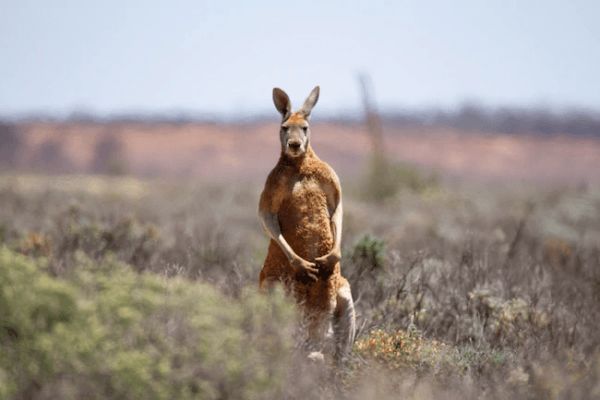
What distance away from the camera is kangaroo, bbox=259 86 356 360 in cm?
729

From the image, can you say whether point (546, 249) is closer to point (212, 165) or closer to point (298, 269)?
point (298, 269)

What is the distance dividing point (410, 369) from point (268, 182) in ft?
6.15

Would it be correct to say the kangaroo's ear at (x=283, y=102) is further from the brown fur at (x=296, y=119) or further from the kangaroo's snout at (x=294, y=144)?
the kangaroo's snout at (x=294, y=144)

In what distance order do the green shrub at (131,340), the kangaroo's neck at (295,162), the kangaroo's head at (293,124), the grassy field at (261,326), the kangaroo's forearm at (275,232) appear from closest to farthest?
1. the green shrub at (131,340)
2. the grassy field at (261,326)
3. the kangaroo's forearm at (275,232)
4. the kangaroo's head at (293,124)
5. the kangaroo's neck at (295,162)

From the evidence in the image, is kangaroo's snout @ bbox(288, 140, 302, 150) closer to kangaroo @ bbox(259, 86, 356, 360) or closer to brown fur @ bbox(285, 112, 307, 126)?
kangaroo @ bbox(259, 86, 356, 360)

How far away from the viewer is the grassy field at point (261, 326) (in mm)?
5324

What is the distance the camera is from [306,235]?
741 cm

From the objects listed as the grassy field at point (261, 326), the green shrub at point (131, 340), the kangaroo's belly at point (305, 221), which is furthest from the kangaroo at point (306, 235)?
the green shrub at point (131, 340)

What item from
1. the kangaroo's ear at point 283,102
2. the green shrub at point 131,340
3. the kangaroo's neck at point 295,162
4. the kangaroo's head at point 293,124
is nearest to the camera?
the green shrub at point 131,340

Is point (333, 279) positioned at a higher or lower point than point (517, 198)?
higher

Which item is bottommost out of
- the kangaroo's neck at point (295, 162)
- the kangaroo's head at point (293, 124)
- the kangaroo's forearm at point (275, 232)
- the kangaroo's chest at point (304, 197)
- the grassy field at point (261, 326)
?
the grassy field at point (261, 326)

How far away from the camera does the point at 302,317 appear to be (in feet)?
22.7

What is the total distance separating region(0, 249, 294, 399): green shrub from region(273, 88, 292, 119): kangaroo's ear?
2.26 metres

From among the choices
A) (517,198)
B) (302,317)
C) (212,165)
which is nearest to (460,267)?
(302,317)
